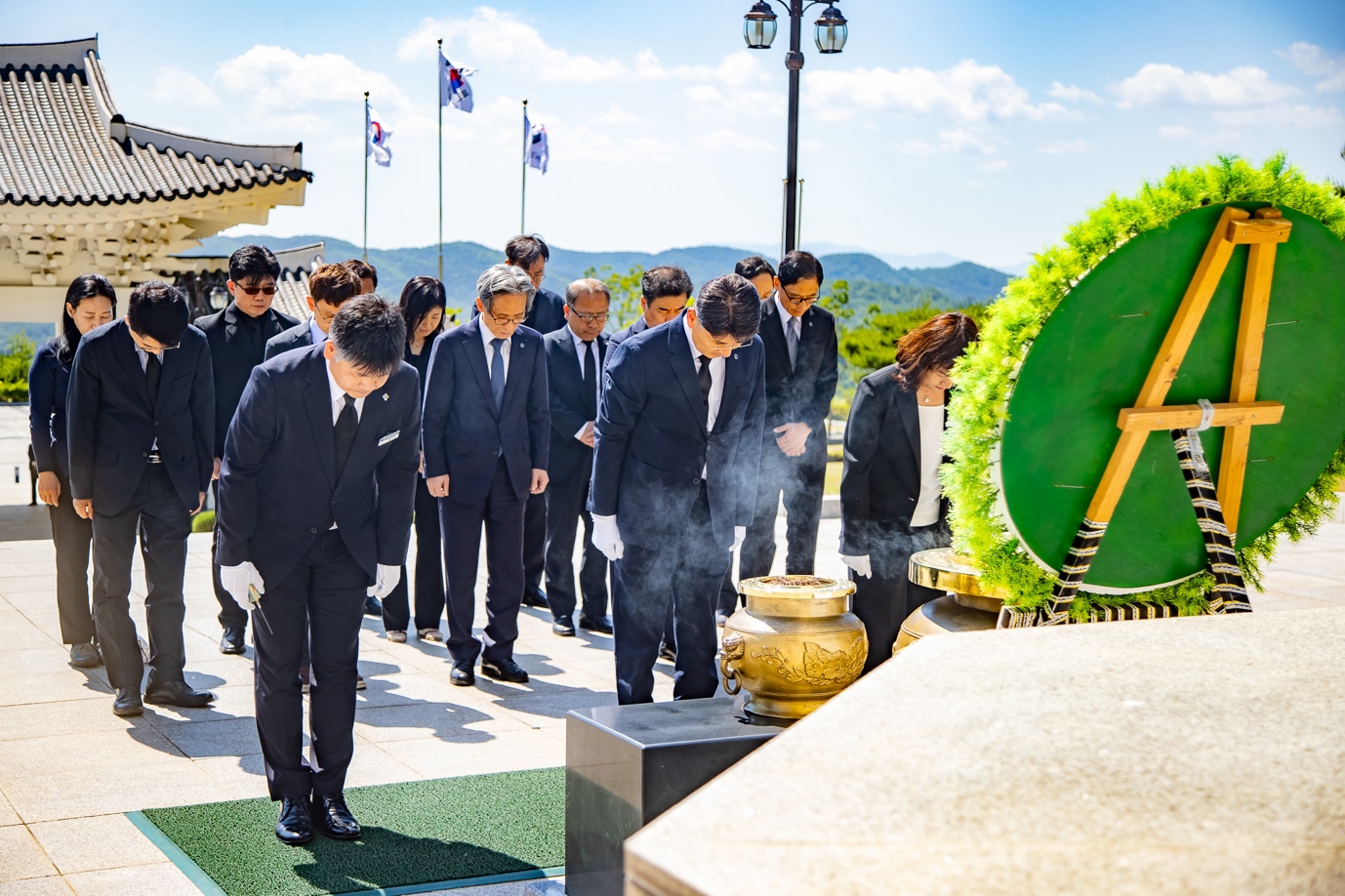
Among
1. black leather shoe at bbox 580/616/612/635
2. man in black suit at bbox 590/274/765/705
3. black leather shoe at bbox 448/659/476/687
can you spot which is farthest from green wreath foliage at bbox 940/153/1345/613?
black leather shoe at bbox 580/616/612/635

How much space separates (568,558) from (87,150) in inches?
529

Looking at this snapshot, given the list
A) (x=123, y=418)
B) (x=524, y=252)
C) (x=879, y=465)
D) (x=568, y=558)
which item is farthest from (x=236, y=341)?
(x=879, y=465)

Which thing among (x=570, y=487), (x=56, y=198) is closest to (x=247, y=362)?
(x=570, y=487)

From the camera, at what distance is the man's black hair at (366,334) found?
13.3ft

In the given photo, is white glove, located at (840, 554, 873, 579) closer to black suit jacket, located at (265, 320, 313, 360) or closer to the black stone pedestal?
the black stone pedestal

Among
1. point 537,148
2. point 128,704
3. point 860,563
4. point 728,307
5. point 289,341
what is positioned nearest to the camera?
point 728,307

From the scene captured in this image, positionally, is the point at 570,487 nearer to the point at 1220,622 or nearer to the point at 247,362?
the point at 247,362

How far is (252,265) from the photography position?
660cm

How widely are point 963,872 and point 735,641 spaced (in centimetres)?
213

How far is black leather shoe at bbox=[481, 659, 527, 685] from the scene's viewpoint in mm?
6586

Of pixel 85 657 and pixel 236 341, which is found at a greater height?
pixel 236 341

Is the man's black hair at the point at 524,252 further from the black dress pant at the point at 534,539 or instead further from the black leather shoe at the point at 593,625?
the black leather shoe at the point at 593,625

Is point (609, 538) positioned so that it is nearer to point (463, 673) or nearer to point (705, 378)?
point (705, 378)

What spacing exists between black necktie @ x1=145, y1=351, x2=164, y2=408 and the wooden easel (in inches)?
171
